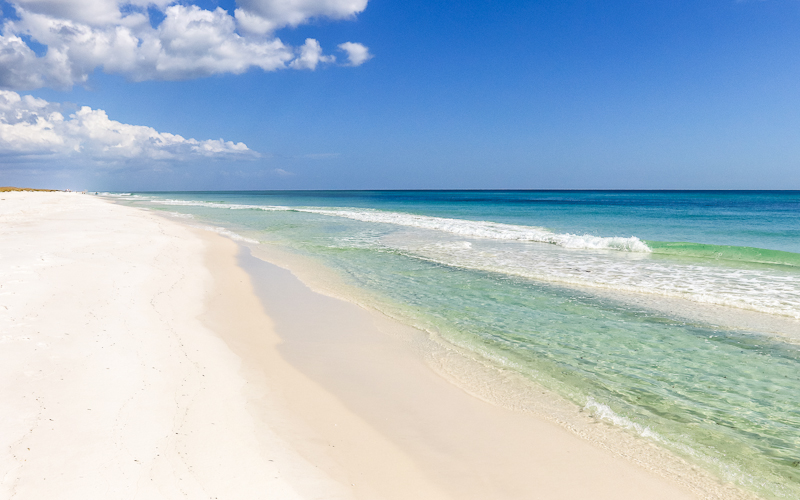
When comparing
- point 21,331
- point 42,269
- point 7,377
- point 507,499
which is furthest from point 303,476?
point 42,269

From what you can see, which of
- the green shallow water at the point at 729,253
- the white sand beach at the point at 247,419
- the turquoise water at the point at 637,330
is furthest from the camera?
the green shallow water at the point at 729,253

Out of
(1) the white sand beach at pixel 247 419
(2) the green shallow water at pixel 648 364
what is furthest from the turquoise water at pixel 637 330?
(1) the white sand beach at pixel 247 419

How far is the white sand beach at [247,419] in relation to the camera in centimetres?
320

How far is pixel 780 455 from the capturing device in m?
3.91

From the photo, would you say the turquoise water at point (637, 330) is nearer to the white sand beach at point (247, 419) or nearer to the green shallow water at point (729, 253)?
the green shallow water at point (729, 253)

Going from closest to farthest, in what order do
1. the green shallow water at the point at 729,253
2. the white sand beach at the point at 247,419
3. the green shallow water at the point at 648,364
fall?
the white sand beach at the point at 247,419, the green shallow water at the point at 648,364, the green shallow water at the point at 729,253

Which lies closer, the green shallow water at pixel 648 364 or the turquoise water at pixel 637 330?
the green shallow water at pixel 648 364

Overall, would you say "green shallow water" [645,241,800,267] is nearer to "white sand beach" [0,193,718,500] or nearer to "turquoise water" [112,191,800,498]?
"turquoise water" [112,191,800,498]

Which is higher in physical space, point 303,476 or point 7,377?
point 7,377

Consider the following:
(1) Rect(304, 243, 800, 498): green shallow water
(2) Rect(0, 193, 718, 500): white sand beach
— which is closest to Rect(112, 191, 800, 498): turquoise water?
(1) Rect(304, 243, 800, 498): green shallow water

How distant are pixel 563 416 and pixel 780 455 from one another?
1904 mm

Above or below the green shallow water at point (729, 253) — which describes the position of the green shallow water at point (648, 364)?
below

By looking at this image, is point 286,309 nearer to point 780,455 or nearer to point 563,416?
point 563,416

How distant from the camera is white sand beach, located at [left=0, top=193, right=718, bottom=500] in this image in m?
3.20
